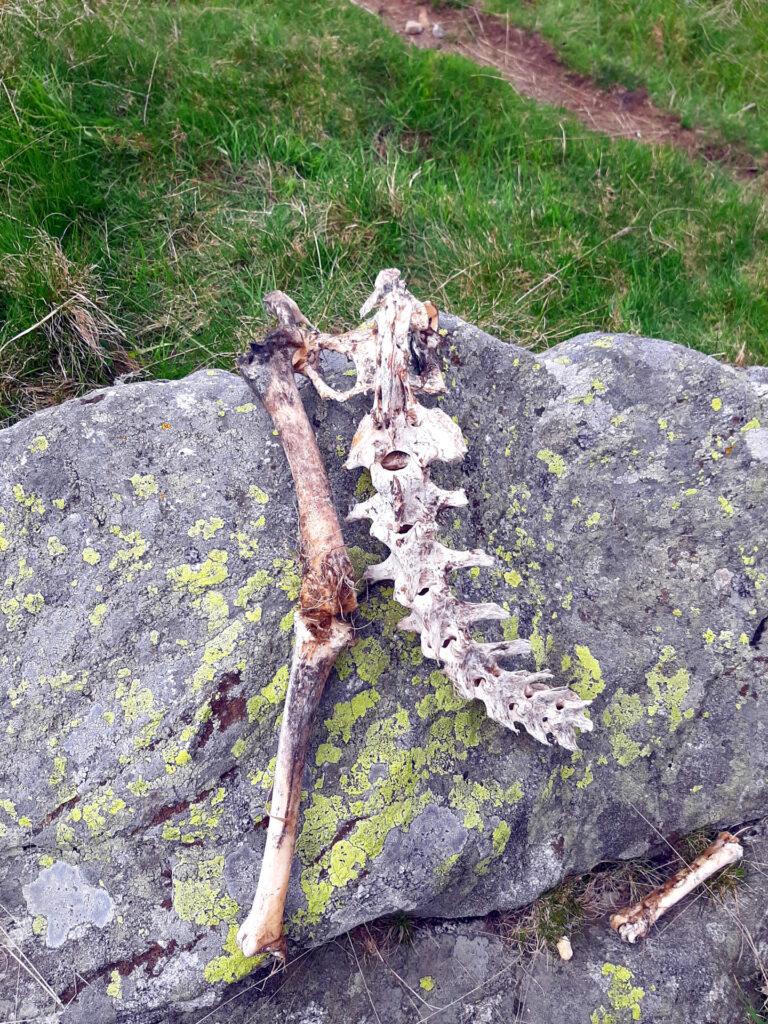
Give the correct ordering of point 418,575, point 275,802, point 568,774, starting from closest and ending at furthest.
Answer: point 275,802, point 418,575, point 568,774

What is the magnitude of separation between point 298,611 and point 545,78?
19.1 feet

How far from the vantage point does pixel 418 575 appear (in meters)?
2.87

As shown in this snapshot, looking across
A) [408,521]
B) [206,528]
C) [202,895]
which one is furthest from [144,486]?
[202,895]

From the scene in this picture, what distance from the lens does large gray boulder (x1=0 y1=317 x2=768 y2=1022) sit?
274 cm

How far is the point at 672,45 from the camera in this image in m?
6.90

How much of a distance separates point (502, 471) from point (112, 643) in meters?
1.72

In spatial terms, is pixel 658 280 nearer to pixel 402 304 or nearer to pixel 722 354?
pixel 722 354

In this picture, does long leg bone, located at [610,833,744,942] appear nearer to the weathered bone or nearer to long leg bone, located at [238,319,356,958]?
the weathered bone

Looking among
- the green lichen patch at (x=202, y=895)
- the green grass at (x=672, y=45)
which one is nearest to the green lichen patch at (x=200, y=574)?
the green lichen patch at (x=202, y=895)

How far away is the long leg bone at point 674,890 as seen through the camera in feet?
10.2

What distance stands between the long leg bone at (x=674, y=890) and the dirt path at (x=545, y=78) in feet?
Result: 17.6

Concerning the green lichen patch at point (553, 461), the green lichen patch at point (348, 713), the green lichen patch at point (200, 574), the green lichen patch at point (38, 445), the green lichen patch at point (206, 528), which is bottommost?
the green lichen patch at point (348, 713)

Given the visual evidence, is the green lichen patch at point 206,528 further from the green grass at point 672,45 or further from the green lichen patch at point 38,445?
the green grass at point 672,45

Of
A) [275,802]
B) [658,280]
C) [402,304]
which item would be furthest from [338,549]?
[658,280]
